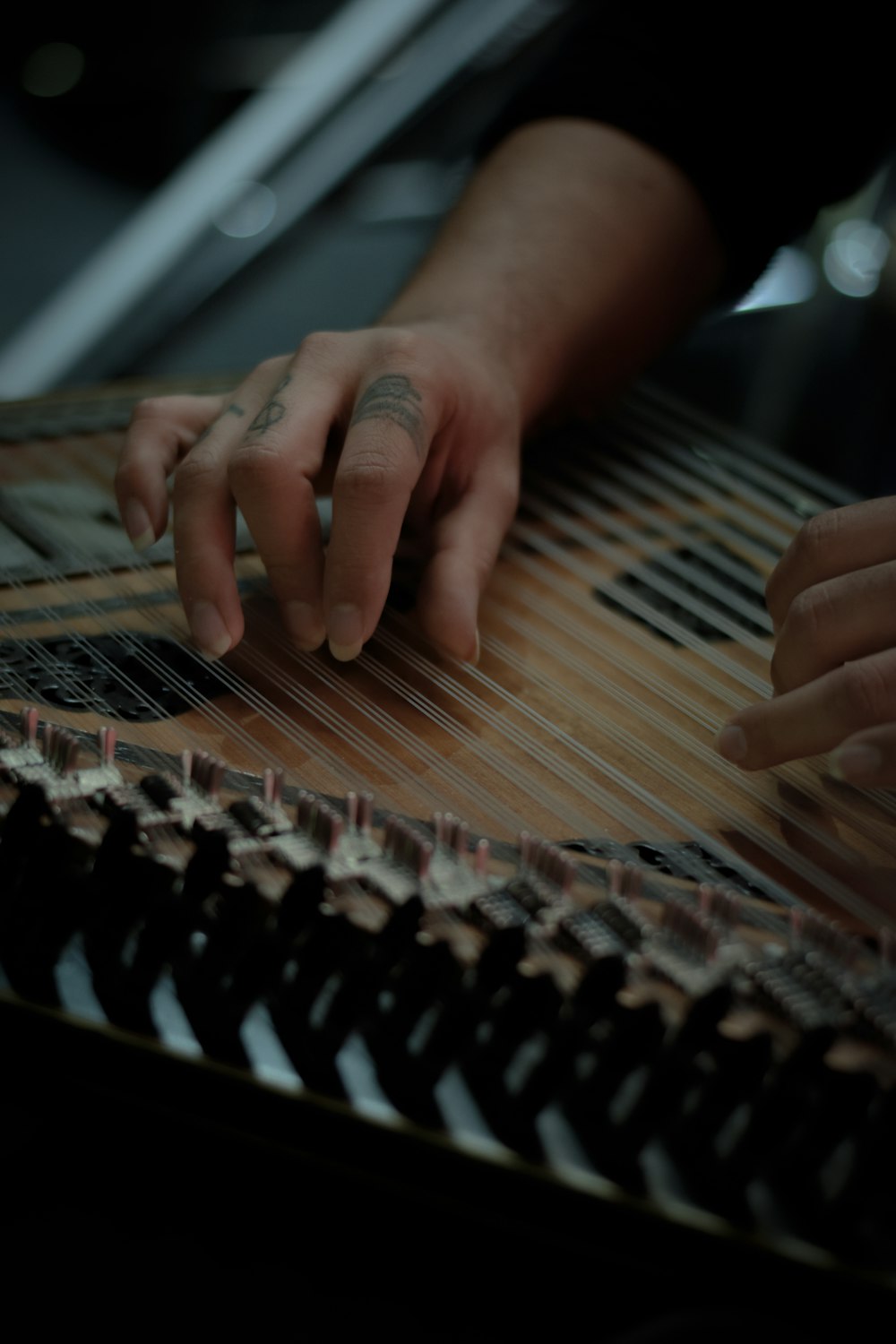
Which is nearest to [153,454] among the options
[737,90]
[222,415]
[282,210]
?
[222,415]

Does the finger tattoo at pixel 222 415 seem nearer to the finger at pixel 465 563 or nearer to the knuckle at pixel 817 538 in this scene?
the finger at pixel 465 563

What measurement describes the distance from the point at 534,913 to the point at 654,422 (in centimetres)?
116

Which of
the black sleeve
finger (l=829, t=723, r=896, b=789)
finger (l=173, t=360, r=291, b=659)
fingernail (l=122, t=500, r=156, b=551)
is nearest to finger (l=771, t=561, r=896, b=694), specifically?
finger (l=829, t=723, r=896, b=789)

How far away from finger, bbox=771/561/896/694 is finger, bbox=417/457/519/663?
295mm

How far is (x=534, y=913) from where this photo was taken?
2.78 feet

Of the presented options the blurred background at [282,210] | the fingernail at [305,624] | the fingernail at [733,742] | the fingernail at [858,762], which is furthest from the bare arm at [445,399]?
the blurred background at [282,210]

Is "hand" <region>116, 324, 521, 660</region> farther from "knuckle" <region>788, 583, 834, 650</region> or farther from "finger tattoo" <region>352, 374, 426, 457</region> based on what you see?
"knuckle" <region>788, 583, 834, 650</region>

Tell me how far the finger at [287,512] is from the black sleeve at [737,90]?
0.96 m

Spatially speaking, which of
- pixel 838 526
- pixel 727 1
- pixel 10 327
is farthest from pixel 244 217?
pixel 838 526

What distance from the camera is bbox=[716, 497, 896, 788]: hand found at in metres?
1.03

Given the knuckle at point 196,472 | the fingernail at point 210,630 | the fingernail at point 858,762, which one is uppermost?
the fingernail at point 858,762

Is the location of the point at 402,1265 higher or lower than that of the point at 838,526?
lower

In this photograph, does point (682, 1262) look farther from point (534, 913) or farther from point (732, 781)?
point (732, 781)

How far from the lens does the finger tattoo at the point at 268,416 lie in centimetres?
125
